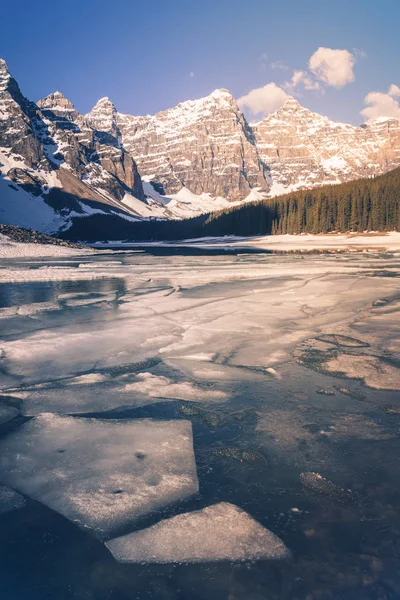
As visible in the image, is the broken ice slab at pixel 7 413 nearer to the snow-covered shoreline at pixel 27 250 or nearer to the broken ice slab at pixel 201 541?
the broken ice slab at pixel 201 541

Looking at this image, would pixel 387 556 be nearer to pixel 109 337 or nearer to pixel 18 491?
pixel 18 491

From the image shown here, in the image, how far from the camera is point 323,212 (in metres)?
86.8

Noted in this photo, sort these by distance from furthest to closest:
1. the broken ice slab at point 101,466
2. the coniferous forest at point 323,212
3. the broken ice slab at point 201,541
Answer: the coniferous forest at point 323,212, the broken ice slab at point 101,466, the broken ice slab at point 201,541

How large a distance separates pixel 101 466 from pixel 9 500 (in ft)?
2.62

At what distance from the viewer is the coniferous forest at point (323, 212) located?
80.4m

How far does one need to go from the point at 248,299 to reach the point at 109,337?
6.01m

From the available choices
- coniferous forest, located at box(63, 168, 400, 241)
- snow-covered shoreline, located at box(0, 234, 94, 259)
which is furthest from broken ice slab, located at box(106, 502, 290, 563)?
coniferous forest, located at box(63, 168, 400, 241)

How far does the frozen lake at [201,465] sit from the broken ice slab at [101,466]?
2cm

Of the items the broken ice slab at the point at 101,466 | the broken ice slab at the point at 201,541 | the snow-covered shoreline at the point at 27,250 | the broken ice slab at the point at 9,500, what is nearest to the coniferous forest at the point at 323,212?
the snow-covered shoreline at the point at 27,250

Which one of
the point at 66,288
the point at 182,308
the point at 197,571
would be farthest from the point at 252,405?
the point at 66,288

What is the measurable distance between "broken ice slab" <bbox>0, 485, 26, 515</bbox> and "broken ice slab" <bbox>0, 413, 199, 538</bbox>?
69 millimetres

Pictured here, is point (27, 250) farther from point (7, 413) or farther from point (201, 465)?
point (201, 465)

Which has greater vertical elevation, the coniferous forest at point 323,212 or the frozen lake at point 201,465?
the coniferous forest at point 323,212

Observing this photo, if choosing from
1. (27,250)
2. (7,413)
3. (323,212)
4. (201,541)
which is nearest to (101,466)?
(201,541)
